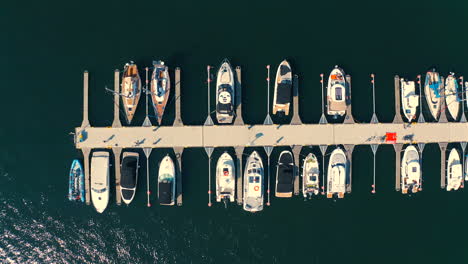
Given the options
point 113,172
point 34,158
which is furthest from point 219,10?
point 34,158

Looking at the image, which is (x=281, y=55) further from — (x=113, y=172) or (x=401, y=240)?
(x=401, y=240)

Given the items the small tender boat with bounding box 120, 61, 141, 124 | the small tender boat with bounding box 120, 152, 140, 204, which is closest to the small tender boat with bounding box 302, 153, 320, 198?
the small tender boat with bounding box 120, 152, 140, 204

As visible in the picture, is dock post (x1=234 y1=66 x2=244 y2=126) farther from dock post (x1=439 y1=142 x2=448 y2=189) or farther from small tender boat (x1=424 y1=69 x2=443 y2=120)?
dock post (x1=439 y1=142 x2=448 y2=189)

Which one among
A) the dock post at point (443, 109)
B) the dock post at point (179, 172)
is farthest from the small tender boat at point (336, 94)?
the dock post at point (179, 172)

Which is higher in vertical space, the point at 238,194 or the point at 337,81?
the point at 337,81

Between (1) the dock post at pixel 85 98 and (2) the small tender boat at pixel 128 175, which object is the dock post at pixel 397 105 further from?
(1) the dock post at pixel 85 98

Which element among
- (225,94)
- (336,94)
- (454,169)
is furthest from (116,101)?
(454,169)

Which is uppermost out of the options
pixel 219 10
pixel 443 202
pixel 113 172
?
pixel 219 10
